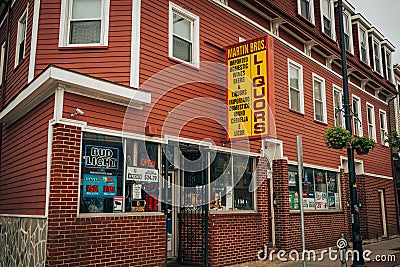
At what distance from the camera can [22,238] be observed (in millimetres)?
8914

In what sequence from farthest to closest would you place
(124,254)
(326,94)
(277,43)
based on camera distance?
(326,94), (277,43), (124,254)

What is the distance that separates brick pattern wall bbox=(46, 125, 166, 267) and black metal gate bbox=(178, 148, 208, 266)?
232cm

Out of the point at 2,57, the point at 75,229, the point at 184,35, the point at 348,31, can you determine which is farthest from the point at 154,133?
the point at 348,31

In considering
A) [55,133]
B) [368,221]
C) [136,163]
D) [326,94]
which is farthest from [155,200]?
[368,221]

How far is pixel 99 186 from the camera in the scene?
8.65m

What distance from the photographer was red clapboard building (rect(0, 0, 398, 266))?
8375mm

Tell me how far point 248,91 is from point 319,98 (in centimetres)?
731

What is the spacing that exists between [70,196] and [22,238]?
6.12ft

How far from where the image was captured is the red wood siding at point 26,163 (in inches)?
337

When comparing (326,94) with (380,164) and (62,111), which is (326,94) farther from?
(62,111)

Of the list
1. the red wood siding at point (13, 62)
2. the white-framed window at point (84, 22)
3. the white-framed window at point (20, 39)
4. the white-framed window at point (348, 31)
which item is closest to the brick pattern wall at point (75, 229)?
the white-framed window at point (84, 22)

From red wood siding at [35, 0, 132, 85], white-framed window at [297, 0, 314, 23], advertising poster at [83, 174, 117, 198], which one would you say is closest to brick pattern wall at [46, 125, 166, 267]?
advertising poster at [83, 174, 117, 198]

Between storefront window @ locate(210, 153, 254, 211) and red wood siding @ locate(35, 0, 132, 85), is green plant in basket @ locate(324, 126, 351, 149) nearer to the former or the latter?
storefront window @ locate(210, 153, 254, 211)

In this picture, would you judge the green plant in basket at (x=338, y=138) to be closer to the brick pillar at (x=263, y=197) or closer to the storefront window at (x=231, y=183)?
the brick pillar at (x=263, y=197)
